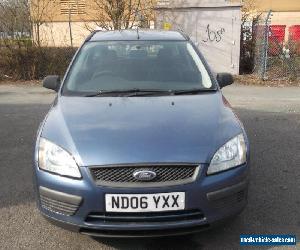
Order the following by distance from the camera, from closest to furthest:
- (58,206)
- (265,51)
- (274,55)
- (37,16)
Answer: (58,206)
(265,51)
(274,55)
(37,16)

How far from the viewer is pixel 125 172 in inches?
119

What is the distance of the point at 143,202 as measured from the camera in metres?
3.00

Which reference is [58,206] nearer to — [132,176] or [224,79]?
[132,176]

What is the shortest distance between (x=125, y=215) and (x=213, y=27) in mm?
11773

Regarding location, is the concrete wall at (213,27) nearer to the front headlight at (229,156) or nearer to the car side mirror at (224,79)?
the car side mirror at (224,79)

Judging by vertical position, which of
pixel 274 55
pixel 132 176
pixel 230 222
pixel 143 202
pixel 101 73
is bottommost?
pixel 230 222

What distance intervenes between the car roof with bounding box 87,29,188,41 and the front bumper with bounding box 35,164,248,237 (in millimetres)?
2270

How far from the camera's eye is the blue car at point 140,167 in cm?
302

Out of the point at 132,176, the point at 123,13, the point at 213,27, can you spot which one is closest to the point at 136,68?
the point at 132,176

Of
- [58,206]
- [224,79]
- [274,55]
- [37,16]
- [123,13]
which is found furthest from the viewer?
[37,16]

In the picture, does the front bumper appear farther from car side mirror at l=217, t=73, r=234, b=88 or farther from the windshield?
car side mirror at l=217, t=73, r=234, b=88

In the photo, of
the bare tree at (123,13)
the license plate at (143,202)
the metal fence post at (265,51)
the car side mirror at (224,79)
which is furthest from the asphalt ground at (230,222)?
the bare tree at (123,13)

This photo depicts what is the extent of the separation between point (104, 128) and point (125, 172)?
0.52 m

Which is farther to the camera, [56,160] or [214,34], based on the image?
[214,34]
